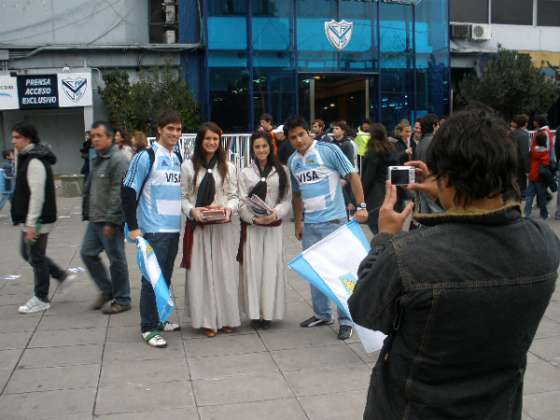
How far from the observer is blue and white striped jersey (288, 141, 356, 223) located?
591 centimetres

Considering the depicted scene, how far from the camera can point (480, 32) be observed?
23.7m

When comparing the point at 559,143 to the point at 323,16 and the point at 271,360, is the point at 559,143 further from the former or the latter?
the point at 323,16

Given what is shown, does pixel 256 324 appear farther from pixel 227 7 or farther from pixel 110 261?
pixel 227 7

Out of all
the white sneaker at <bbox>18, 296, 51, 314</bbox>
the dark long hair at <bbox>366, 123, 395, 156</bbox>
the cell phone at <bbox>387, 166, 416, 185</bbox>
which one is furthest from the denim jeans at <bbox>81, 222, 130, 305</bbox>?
the cell phone at <bbox>387, 166, 416, 185</bbox>

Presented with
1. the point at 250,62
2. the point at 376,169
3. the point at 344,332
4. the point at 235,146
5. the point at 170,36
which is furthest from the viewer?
the point at 170,36

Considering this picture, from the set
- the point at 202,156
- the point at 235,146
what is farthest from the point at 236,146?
the point at 202,156

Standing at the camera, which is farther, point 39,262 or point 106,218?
point 39,262

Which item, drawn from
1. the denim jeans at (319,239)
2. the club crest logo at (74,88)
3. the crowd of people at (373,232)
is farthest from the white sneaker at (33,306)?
the club crest logo at (74,88)

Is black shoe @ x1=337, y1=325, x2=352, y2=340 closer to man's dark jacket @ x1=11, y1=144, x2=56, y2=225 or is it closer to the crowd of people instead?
the crowd of people

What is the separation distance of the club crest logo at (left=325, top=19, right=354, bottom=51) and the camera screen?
18901mm

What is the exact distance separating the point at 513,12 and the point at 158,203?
73.2 feet

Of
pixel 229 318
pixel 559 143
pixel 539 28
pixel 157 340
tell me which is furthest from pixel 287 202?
pixel 539 28

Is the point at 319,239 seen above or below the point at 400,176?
below

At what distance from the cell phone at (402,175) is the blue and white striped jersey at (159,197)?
11.3ft
